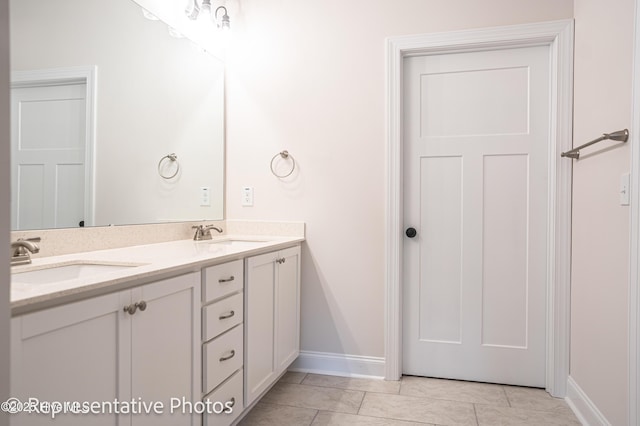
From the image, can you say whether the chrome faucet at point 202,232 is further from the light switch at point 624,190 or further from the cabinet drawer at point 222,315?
the light switch at point 624,190

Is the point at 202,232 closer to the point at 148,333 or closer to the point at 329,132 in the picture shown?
the point at 329,132

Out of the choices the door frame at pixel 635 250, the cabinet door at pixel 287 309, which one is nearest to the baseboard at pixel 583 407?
the door frame at pixel 635 250

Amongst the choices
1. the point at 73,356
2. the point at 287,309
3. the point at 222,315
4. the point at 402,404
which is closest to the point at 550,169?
the point at 402,404

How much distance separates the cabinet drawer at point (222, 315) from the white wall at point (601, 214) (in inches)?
60.0

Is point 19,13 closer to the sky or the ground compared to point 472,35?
closer to the ground

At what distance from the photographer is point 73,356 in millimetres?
1017

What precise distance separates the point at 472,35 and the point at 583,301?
1.54 m

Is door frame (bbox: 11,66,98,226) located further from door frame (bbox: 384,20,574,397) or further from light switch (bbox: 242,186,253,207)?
door frame (bbox: 384,20,574,397)

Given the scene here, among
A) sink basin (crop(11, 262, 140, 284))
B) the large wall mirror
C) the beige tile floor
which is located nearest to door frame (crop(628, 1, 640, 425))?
the beige tile floor

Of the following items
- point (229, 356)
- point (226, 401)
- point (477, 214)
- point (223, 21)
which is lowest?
point (226, 401)

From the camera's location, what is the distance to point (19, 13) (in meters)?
1.46

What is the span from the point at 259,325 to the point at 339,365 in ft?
2.61

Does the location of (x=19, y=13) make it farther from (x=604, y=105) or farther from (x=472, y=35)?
(x=604, y=105)

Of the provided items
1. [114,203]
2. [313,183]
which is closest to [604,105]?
[313,183]
